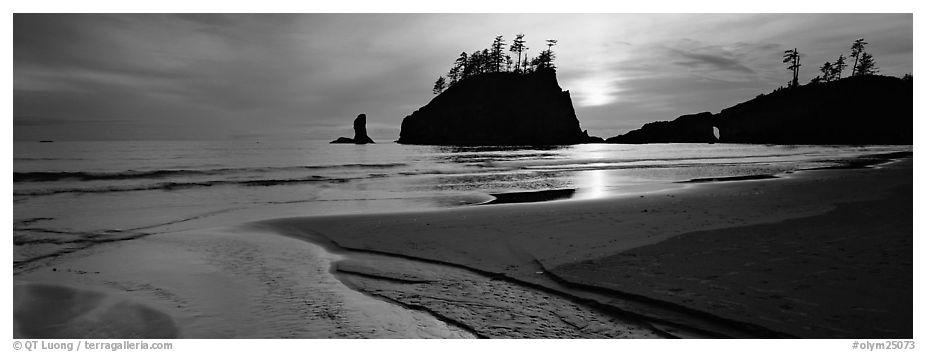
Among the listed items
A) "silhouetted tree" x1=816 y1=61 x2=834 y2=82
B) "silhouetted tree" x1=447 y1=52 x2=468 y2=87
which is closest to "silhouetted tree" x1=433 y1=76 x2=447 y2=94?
"silhouetted tree" x1=447 y1=52 x2=468 y2=87

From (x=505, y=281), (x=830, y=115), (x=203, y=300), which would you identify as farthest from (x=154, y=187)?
(x=830, y=115)

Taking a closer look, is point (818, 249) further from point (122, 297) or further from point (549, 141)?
point (549, 141)

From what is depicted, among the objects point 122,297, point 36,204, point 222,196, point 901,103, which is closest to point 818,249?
point 122,297

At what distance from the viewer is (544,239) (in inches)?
320

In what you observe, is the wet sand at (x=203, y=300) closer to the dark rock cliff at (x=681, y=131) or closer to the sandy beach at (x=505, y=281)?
the sandy beach at (x=505, y=281)

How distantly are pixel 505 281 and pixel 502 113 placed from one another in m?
95.6

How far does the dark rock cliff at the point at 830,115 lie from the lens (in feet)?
251

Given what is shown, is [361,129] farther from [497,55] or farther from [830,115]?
[830,115]

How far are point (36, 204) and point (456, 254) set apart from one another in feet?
48.4

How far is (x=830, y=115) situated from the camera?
82.8 meters

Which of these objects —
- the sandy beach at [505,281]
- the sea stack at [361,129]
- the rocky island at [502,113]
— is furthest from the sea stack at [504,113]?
the sandy beach at [505,281]

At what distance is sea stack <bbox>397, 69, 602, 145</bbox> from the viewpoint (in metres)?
99.7

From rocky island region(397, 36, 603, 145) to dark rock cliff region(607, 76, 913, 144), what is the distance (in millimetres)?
32523

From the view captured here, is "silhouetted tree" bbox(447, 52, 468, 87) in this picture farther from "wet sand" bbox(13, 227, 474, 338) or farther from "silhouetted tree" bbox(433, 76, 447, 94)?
"wet sand" bbox(13, 227, 474, 338)
